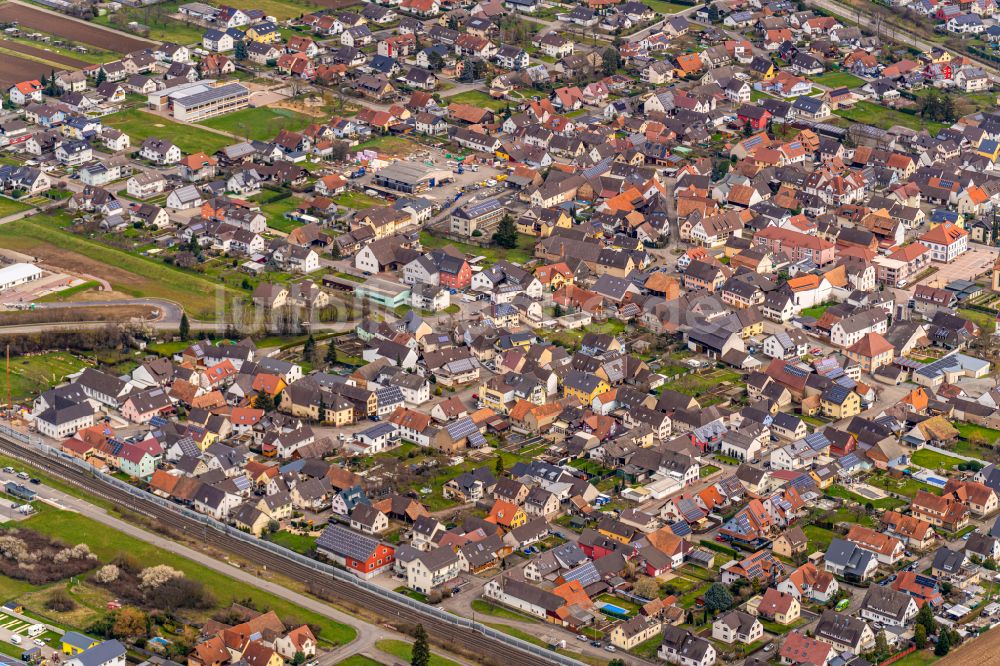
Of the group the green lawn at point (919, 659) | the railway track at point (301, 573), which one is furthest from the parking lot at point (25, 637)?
the green lawn at point (919, 659)

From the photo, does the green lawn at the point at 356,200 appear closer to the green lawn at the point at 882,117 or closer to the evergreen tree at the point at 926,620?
the green lawn at the point at 882,117

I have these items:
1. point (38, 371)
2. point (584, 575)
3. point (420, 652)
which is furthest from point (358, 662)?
point (38, 371)

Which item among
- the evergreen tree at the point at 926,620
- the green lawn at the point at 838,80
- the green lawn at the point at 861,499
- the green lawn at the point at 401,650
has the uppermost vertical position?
the evergreen tree at the point at 926,620

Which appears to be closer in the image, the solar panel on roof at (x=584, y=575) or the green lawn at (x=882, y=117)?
the solar panel on roof at (x=584, y=575)

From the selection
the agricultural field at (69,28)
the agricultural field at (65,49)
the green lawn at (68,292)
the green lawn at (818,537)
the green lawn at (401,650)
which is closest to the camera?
the green lawn at (401,650)

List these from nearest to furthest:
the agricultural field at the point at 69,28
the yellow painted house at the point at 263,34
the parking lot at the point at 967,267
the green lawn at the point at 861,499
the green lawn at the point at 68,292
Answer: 1. the green lawn at the point at 861,499
2. the green lawn at the point at 68,292
3. the parking lot at the point at 967,267
4. the agricultural field at the point at 69,28
5. the yellow painted house at the point at 263,34

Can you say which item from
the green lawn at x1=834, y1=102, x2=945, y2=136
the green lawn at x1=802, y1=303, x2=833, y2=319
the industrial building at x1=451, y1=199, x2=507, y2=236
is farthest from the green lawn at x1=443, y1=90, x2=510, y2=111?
the green lawn at x1=802, y1=303, x2=833, y2=319

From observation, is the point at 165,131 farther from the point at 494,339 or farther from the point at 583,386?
the point at 583,386

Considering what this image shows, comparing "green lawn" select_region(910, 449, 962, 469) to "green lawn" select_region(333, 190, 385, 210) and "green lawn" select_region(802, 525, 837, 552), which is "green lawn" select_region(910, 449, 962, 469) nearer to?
"green lawn" select_region(802, 525, 837, 552)
